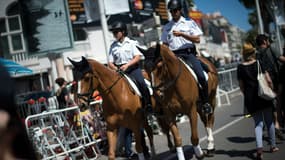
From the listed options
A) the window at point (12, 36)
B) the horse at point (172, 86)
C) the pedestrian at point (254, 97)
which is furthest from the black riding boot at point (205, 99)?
the window at point (12, 36)

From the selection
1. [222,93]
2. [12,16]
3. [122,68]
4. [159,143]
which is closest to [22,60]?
[12,16]

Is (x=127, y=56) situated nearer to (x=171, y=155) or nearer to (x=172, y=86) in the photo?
(x=172, y=86)

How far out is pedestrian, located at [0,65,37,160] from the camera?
104cm

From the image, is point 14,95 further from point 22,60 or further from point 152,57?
point 22,60

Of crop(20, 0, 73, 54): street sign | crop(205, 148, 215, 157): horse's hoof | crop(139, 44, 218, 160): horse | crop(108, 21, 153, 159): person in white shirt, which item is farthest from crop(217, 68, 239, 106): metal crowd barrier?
→ crop(139, 44, 218, 160): horse

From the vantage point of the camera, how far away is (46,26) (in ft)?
54.3

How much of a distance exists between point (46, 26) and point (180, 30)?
32.7ft

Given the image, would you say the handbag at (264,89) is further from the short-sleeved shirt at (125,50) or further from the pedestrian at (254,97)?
the short-sleeved shirt at (125,50)

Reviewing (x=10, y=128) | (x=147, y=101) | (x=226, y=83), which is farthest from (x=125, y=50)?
(x=226, y=83)

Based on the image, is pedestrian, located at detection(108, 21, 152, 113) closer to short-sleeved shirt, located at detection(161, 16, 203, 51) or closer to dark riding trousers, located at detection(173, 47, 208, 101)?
short-sleeved shirt, located at detection(161, 16, 203, 51)

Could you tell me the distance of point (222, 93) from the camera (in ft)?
68.3

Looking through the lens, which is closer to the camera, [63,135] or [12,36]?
[63,135]

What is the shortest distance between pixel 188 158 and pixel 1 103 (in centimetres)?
728

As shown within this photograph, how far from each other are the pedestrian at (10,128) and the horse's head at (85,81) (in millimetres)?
5735
